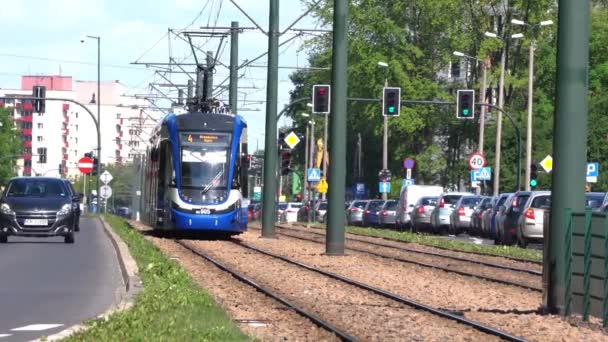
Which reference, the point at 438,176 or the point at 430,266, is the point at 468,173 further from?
the point at 430,266

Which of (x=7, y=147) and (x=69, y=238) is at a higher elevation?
(x=7, y=147)

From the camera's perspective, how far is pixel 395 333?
1593 centimetres

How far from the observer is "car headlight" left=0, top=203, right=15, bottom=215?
36750 mm

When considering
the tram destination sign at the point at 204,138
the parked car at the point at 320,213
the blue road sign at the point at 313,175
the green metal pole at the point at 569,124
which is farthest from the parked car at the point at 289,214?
the green metal pole at the point at 569,124

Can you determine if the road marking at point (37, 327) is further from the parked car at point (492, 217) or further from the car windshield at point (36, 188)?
the parked car at point (492, 217)

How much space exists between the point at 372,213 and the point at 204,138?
35867 millimetres

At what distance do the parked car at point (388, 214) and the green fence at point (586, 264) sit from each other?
54.0 metres

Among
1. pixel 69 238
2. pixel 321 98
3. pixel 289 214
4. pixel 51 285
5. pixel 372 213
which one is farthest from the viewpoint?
pixel 289 214

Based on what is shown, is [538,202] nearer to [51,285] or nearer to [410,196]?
[51,285]

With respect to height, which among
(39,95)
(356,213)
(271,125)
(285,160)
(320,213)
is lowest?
(320,213)

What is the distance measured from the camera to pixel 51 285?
2262cm

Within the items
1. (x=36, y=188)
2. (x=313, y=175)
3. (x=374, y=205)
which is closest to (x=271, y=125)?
(x=36, y=188)

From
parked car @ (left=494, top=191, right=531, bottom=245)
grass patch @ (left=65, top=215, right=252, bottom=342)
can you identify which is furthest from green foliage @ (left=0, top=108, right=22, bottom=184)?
grass patch @ (left=65, top=215, right=252, bottom=342)

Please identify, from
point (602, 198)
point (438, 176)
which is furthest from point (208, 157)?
point (438, 176)
